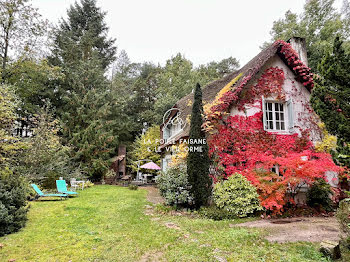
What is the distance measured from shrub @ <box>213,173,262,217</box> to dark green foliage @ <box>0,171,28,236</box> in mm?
6615

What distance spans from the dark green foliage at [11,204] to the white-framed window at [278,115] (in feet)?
33.3

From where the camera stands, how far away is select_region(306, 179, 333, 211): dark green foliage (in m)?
8.82

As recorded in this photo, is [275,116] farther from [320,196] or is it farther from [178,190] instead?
[178,190]

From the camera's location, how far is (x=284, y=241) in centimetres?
503

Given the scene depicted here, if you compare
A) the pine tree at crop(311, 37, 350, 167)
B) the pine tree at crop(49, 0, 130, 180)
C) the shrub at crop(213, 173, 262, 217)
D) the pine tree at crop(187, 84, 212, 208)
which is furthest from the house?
the pine tree at crop(49, 0, 130, 180)

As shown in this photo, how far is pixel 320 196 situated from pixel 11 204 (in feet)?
38.0

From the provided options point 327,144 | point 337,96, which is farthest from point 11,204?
point 327,144

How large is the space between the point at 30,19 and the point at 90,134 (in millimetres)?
10068

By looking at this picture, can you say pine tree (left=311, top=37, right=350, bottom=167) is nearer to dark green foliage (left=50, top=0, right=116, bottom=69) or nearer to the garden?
the garden

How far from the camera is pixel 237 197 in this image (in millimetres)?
7812

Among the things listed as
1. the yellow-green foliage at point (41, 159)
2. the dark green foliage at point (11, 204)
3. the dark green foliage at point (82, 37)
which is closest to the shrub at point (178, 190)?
the dark green foliage at point (11, 204)

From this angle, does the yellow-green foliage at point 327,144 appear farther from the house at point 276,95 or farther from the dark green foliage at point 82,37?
the dark green foliage at point 82,37

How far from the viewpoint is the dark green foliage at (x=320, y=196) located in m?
8.82

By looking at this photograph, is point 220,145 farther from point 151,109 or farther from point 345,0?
point 345,0
